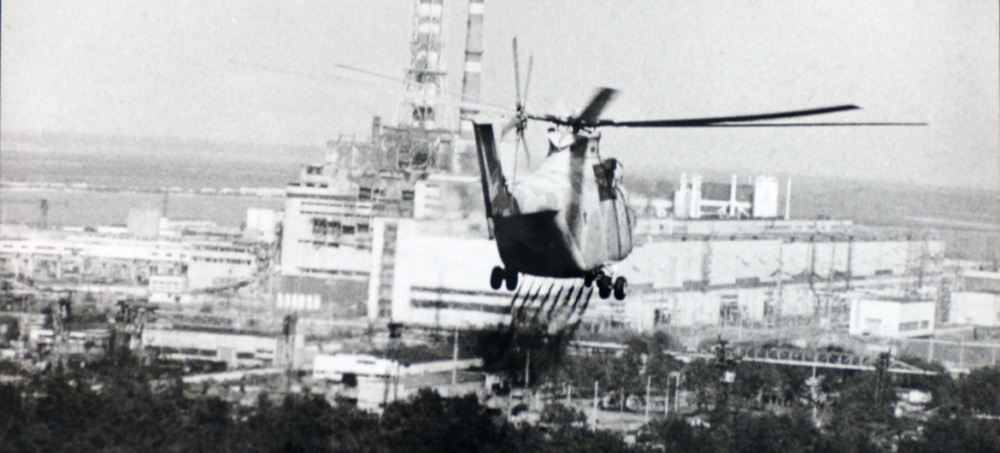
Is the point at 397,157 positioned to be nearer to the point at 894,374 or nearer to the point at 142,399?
the point at 142,399

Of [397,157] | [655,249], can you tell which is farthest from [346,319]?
[655,249]

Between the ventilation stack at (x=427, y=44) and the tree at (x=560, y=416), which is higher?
the ventilation stack at (x=427, y=44)

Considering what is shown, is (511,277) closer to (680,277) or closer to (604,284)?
(604,284)

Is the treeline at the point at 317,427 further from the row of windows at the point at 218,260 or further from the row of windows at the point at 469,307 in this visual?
the row of windows at the point at 218,260

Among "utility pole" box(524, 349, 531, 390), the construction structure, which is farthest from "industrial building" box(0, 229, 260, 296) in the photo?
"utility pole" box(524, 349, 531, 390)

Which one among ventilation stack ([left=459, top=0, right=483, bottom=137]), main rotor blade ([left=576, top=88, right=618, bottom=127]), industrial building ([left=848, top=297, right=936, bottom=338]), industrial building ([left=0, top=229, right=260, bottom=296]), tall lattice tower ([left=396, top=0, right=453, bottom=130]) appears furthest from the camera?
industrial building ([left=848, top=297, right=936, bottom=338])

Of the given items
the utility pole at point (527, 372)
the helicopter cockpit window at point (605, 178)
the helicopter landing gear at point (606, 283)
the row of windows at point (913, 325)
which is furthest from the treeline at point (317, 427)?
the helicopter cockpit window at point (605, 178)

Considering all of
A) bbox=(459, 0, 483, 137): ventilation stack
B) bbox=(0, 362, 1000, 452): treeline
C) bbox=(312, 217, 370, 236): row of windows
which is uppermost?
bbox=(459, 0, 483, 137): ventilation stack

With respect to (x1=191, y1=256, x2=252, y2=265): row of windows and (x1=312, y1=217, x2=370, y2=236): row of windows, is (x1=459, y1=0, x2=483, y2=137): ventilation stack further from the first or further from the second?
(x1=191, y1=256, x2=252, y2=265): row of windows
